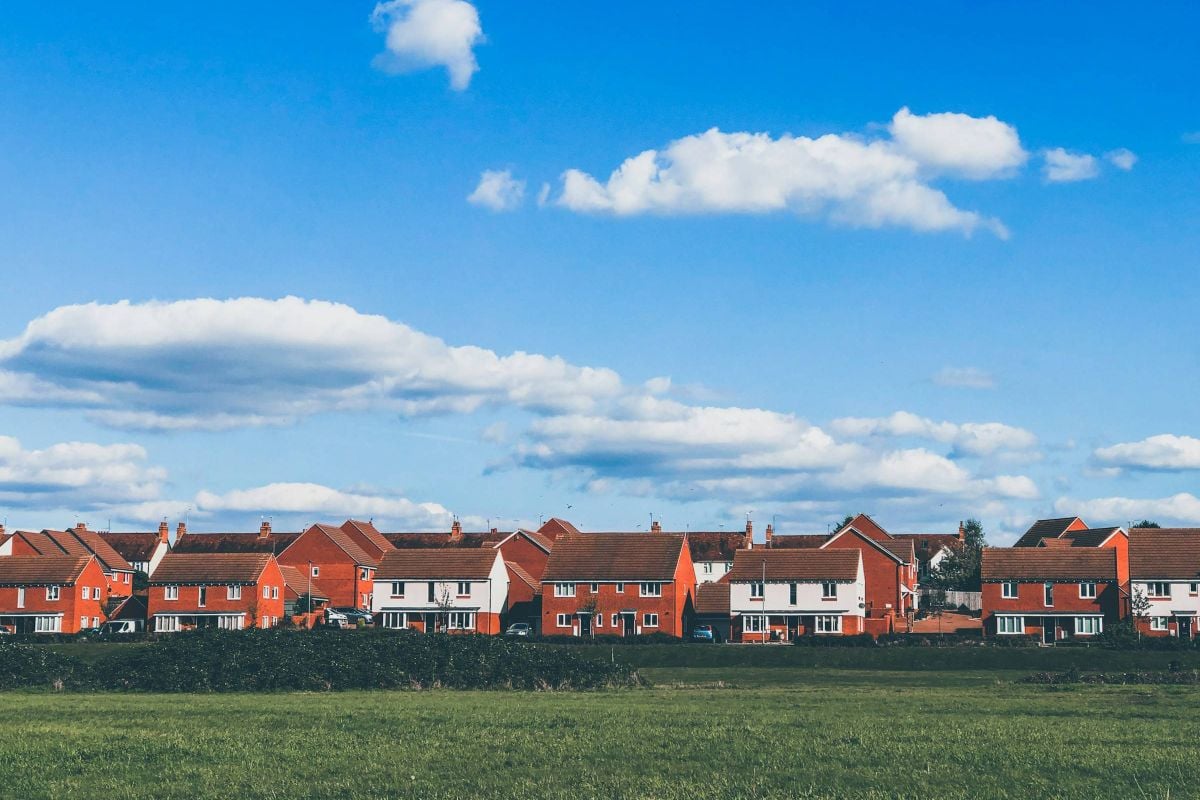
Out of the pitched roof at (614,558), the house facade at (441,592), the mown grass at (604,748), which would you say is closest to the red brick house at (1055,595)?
the pitched roof at (614,558)

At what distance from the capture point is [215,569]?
342ft

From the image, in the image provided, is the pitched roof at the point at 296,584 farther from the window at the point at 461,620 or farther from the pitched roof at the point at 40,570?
the pitched roof at the point at 40,570

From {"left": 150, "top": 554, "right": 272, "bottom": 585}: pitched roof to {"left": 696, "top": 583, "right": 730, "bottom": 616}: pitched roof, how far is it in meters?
35.2

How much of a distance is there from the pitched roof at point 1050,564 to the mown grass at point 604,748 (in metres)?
55.0

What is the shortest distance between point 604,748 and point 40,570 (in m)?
90.6

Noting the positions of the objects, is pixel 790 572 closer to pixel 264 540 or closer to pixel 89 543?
pixel 264 540

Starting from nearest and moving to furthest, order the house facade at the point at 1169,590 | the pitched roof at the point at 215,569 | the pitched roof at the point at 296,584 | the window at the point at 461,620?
the house facade at the point at 1169,590 < the pitched roof at the point at 215,569 < the window at the point at 461,620 < the pitched roof at the point at 296,584

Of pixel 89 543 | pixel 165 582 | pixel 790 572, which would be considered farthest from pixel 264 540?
pixel 790 572

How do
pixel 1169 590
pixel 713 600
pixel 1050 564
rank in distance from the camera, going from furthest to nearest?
pixel 713 600 < pixel 1050 564 < pixel 1169 590

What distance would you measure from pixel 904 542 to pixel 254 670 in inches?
3388

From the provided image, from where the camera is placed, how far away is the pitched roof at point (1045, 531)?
4724 inches

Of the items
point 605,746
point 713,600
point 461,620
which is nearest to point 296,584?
point 461,620

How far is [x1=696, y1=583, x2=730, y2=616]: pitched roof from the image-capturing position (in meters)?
102

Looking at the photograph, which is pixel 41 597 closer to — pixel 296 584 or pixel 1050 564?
pixel 296 584
